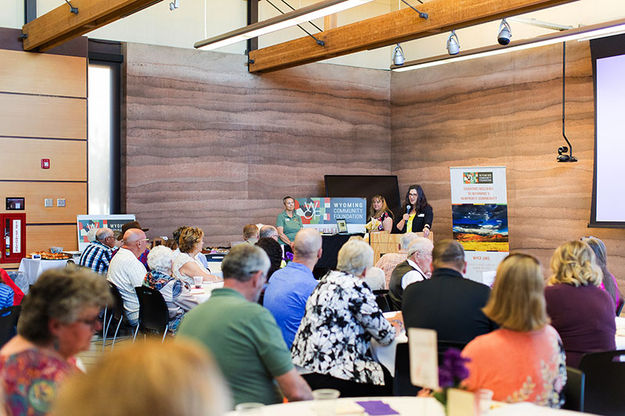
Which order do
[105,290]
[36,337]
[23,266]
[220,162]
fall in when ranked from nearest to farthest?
[36,337], [105,290], [23,266], [220,162]

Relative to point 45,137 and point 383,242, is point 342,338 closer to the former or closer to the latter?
point 383,242

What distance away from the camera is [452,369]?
2012mm

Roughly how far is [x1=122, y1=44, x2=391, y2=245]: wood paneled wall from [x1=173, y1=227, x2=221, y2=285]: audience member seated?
4.58m

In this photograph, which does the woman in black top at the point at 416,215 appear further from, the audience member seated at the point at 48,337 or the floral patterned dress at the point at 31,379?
the floral patterned dress at the point at 31,379

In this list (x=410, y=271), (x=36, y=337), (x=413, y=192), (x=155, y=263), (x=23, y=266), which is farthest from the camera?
(x=413, y=192)

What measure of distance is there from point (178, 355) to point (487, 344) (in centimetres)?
198

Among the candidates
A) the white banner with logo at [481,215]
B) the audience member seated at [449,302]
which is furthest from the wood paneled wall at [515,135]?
the audience member seated at [449,302]

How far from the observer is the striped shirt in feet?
24.8

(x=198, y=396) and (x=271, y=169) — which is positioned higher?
(x=271, y=169)

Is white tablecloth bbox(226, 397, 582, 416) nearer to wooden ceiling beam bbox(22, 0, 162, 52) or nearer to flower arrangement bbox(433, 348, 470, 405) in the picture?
flower arrangement bbox(433, 348, 470, 405)

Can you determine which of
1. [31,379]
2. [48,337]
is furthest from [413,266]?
[31,379]

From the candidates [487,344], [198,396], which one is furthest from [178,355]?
[487,344]

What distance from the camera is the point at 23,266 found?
9.21 meters

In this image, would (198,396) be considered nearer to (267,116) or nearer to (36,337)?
(36,337)
